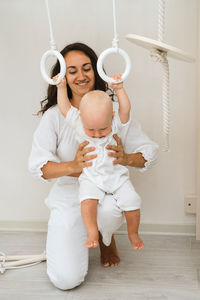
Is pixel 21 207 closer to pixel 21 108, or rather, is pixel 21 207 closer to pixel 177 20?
pixel 21 108

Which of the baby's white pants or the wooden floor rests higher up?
the baby's white pants

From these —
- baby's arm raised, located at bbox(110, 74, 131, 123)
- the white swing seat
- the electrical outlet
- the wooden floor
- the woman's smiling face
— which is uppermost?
the white swing seat

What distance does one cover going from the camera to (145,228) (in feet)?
8.20

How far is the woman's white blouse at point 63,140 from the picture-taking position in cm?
204

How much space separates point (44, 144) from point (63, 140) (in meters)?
0.11

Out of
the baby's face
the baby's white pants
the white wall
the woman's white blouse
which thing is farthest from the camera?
the white wall

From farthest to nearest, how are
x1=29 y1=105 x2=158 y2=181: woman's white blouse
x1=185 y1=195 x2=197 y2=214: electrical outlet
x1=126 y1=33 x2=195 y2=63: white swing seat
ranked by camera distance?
x1=185 y1=195 x2=197 y2=214: electrical outlet < x1=29 y1=105 x2=158 y2=181: woman's white blouse < x1=126 y1=33 x2=195 y2=63: white swing seat

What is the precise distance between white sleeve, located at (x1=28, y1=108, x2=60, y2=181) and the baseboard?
2.31ft

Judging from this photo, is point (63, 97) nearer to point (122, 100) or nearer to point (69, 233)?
point (122, 100)

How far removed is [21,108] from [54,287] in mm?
1045

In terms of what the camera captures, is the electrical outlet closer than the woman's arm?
No

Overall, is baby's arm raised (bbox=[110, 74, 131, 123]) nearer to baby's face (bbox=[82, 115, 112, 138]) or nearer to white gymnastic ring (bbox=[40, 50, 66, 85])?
baby's face (bbox=[82, 115, 112, 138])

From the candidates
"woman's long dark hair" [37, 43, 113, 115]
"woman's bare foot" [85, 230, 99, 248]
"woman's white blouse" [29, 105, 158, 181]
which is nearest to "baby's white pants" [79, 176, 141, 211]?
"woman's bare foot" [85, 230, 99, 248]

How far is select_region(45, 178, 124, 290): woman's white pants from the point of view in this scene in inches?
73.9
